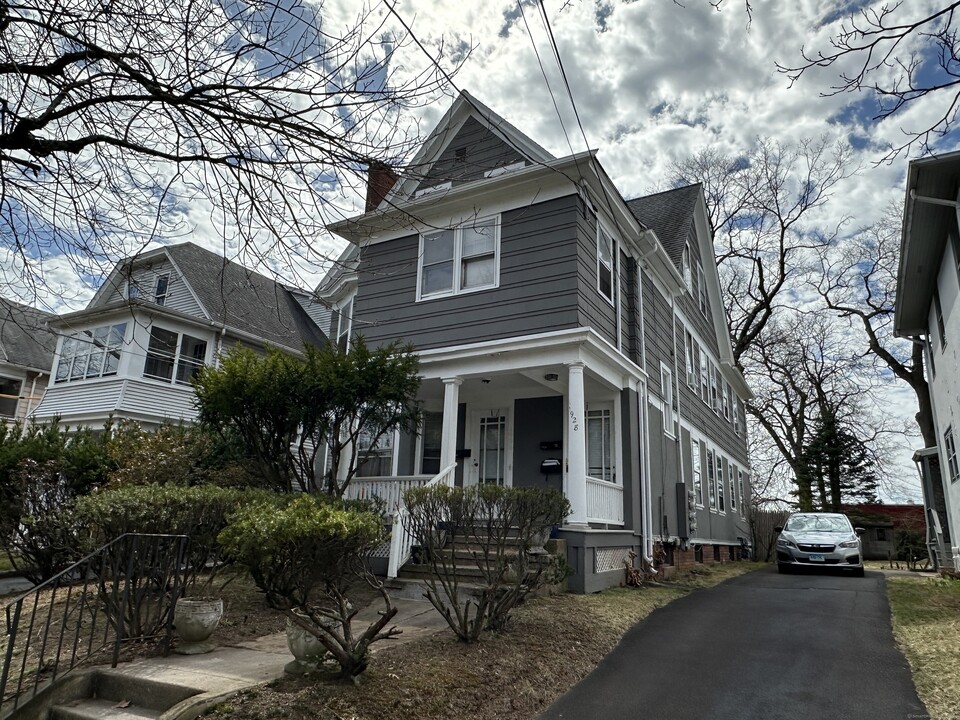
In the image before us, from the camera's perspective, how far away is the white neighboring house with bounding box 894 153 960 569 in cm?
993

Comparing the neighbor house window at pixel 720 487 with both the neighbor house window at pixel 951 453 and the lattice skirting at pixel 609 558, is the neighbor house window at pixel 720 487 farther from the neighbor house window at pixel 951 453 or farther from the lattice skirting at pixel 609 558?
the lattice skirting at pixel 609 558

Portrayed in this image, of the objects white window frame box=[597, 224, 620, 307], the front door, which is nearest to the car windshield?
the front door

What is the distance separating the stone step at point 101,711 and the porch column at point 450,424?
19.0ft

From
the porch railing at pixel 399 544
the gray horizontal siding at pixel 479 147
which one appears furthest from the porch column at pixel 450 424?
the gray horizontal siding at pixel 479 147

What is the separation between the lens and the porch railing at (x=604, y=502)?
9945mm

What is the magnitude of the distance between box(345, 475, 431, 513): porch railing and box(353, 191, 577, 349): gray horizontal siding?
8.37 feet

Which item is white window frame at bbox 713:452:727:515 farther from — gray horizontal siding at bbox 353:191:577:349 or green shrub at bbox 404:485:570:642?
green shrub at bbox 404:485:570:642

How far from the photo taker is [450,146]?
42.1 feet

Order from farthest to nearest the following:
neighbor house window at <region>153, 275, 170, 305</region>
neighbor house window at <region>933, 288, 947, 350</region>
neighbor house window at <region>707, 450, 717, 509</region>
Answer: neighbor house window at <region>153, 275, 170, 305</region> → neighbor house window at <region>707, 450, 717, 509</region> → neighbor house window at <region>933, 288, 947, 350</region>

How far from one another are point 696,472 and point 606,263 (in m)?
7.26

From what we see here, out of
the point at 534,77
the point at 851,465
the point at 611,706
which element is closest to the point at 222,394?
the point at 534,77

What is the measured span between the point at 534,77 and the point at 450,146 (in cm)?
677

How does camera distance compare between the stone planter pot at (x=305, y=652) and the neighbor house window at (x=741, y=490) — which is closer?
the stone planter pot at (x=305, y=652)

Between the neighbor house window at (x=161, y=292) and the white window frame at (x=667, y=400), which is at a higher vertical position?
the neighbor house window at (x=161, y=292)
